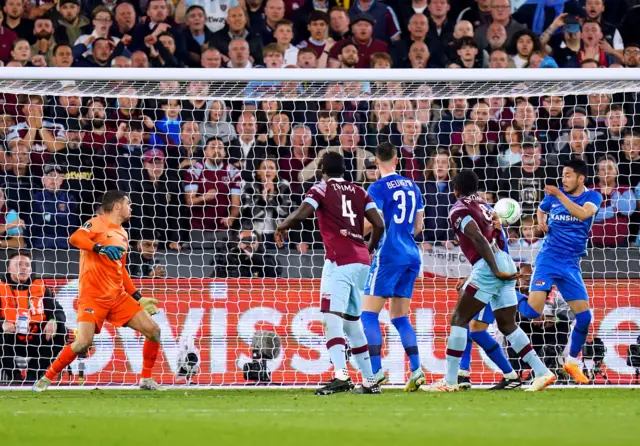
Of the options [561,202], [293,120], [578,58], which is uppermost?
[578,58]

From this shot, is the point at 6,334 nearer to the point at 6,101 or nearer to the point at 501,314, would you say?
the point at 6,101

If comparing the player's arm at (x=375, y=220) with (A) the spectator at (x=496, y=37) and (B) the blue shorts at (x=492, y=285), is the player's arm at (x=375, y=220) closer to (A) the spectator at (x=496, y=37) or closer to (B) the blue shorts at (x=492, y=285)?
(B) the blue shorts at (x=492, y=285)

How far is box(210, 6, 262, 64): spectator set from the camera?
14656 mm

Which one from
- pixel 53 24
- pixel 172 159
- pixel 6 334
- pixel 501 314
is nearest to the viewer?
pixel 501 314

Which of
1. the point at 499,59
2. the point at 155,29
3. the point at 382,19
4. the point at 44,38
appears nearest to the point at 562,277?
the point at 499,59

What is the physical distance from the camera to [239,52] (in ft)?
47.2

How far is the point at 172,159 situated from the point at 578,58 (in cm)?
599

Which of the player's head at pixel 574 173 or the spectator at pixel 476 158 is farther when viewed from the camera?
the spectator at pixel 476 158

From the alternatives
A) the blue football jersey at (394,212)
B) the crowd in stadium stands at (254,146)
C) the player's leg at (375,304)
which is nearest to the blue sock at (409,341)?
the player's leg at (375,304)

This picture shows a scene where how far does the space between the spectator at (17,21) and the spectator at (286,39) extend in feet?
10.8

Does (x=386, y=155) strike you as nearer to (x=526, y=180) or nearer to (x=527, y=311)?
(x=527, y=311)

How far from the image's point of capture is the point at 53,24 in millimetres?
14789

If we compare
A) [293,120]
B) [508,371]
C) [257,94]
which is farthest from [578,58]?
[508,371]

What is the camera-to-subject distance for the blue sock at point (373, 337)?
9.76 metres
